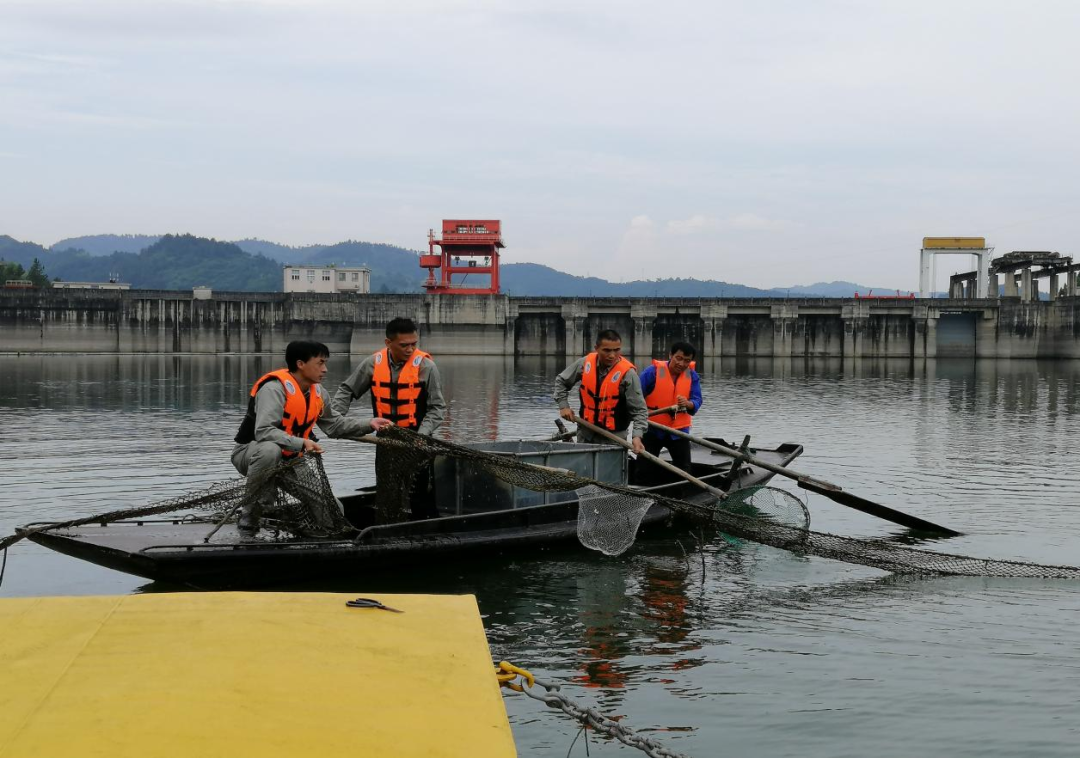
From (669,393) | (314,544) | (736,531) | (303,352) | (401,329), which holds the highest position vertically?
(401,329)

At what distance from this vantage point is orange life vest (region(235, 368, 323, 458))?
34.9 ft

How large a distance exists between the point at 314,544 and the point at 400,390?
2254 millimetres

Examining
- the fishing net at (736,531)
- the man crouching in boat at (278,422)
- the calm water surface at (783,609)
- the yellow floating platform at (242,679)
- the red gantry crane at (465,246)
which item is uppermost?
the red gantry crane at (465,246)

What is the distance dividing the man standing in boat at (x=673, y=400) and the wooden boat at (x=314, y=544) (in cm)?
84

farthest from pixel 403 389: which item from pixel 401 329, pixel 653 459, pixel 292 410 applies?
pixel 653 459

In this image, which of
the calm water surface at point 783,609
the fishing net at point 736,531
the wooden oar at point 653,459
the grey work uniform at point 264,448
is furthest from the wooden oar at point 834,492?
the grey work uniform at point 264,448

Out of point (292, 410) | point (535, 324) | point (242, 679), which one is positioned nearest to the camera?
point (242, 679)

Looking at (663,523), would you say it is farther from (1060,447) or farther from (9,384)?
(9,384)

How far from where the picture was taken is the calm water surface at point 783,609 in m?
7.79

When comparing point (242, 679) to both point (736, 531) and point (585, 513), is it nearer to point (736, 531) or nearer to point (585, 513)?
point (585, 513)

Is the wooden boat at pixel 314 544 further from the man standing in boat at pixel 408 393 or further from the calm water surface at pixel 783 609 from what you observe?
the man standing in boat at pixel 408 393

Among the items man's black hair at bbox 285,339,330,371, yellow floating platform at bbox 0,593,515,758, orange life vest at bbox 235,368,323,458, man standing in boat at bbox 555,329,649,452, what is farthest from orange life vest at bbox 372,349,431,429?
yellow floating platform at bbox 0,593,515,758

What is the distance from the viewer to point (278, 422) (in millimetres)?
10570

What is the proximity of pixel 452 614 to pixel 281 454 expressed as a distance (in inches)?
227
